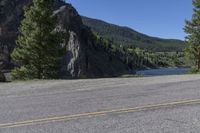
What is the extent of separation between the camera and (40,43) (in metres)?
38.3

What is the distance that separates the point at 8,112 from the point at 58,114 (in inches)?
54.4

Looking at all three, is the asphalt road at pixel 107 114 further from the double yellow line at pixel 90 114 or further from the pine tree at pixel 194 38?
the pine tree at pixel 194 38

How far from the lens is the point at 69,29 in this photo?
120 m

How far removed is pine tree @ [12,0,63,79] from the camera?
37822 mm

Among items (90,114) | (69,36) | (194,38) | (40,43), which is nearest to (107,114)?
(90,114)

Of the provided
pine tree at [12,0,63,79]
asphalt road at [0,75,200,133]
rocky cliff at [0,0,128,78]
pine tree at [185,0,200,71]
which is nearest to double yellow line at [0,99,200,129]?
asphalt road at [0,75,200,133]

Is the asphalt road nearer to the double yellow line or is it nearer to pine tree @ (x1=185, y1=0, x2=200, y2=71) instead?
the double yellow line

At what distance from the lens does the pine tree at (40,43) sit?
37822 mm

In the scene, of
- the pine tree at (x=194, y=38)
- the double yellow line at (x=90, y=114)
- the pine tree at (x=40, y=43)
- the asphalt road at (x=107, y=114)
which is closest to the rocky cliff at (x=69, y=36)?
the pine tree at (x=194, y=38)

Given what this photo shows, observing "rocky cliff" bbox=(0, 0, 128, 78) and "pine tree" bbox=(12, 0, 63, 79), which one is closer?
"pine tree" bbox=(12, 0, 63, 79)

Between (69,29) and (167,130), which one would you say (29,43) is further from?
(69,29)

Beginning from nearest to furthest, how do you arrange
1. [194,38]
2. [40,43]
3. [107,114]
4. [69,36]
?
[107,114] < [40,43] < [194,38] < [69,36]

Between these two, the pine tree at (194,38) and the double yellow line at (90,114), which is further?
the pine tree at (194,38)

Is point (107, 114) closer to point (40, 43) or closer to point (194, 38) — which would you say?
point (40, 43)
